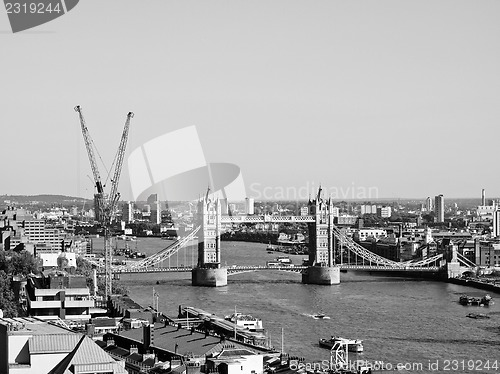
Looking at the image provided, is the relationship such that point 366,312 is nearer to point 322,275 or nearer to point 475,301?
point 475,301

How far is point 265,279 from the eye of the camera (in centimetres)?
3084

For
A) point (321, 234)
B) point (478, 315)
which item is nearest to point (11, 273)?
point (478, 315)

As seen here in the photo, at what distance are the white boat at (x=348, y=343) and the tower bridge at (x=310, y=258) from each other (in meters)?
12.6

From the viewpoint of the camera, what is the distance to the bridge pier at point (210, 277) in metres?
29.5

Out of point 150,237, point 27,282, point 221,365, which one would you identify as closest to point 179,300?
point 27,282

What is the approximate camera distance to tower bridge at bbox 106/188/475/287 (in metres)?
30.5

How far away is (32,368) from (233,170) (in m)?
25.4

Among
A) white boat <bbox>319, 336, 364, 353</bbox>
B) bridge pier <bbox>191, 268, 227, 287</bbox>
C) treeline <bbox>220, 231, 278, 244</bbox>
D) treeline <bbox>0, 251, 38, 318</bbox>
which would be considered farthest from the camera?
treeline <bbox>220, 231, 278, 244</bbox>

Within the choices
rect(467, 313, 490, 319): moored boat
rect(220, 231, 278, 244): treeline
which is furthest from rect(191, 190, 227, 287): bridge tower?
rect(220, 231, 278, 244): treeline

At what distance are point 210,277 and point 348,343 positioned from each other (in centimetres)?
1352

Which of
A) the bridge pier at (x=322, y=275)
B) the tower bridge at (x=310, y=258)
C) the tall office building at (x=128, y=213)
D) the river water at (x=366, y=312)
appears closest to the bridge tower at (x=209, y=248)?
the tower bridge at (x=310, y=258)

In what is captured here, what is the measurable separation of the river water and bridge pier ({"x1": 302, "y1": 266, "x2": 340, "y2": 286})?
1.36 ft

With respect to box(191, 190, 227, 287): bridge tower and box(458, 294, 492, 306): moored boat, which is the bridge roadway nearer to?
box(191, 190, 227, 287): bridge tower

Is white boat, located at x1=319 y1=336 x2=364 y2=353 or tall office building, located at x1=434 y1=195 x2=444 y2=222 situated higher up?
tall office building, located at x1=434 y1=195 x2=444 y2=222
